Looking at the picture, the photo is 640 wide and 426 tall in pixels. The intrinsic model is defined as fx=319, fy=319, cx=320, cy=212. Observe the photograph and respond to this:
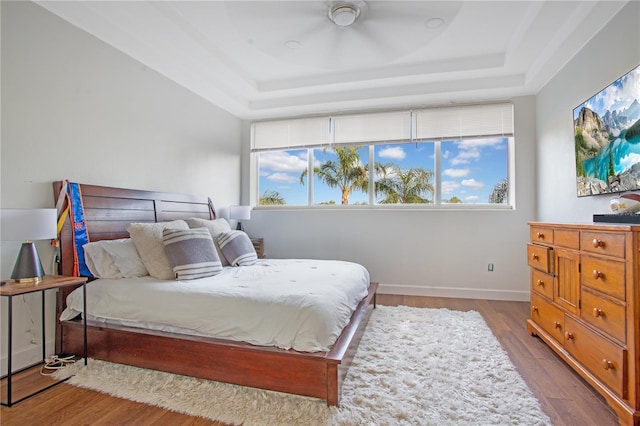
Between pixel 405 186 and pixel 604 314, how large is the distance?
2859 millimetres

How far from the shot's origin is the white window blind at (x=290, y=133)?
4.72 m

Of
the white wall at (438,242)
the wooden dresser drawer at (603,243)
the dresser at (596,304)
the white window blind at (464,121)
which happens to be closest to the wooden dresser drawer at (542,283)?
the dresser at (596,304)

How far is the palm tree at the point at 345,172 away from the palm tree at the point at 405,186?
0.91ft

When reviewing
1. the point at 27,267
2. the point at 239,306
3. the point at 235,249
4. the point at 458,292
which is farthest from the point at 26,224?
the point at 458,292

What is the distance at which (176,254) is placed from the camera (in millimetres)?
2529

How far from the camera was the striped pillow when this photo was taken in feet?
8.18

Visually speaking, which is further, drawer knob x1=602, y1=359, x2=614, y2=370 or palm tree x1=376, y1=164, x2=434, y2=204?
palm tree x1=376, y1=164, x2=434, y2=204

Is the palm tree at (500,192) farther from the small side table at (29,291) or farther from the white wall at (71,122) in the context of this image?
the small side table at (29,291)

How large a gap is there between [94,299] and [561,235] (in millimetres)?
3457

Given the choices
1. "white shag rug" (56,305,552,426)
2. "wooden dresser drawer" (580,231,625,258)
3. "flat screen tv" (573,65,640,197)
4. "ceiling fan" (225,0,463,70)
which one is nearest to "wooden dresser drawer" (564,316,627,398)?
"white shag rug" (56,305,552,426)

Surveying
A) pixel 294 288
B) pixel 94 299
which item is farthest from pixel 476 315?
pixel 94 299

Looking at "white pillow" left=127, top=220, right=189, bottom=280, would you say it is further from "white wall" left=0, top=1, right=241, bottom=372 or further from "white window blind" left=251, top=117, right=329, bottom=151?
"white window blind" left=251, top=117, right=329, bottom=151

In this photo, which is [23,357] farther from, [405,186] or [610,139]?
[610,139]

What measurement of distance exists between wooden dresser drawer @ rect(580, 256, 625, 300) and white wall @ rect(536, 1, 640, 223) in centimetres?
81
